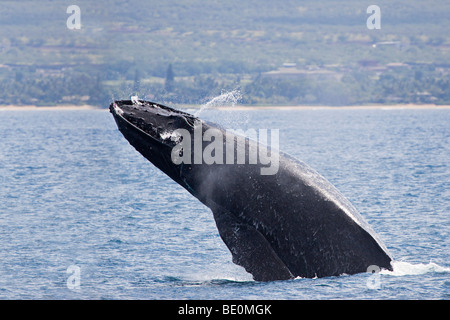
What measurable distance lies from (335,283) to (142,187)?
2892 centimetres

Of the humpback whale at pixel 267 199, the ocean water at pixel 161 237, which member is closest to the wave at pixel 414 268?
the ocean water at pixel 161 237

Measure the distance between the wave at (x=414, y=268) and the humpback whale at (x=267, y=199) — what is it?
224 cm

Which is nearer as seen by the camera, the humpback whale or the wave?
the humpback whale

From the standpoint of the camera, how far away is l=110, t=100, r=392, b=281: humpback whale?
46.6 ft

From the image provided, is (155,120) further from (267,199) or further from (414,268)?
(414,268)

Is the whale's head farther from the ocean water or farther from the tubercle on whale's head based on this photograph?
the ocean water

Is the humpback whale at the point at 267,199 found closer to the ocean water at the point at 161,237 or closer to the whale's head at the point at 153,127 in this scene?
the whale's head at the point at 153,127

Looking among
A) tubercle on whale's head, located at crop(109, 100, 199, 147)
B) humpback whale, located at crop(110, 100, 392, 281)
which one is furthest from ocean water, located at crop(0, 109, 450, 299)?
tubercle on whale's head, located at crop(109, 100, 199, 147)

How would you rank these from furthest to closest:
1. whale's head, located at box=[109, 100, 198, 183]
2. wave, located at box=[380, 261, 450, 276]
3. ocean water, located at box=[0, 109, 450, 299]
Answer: wave, located at box=[380, 261, 450, 276]
ocean water, located at box=[0, 109, 450, 299]
whale's head, located at box=[109, 100, 198, 183]

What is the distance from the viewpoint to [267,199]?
1423 cm

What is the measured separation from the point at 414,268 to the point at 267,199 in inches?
209

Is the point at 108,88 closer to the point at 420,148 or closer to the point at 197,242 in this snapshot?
the point at 420,148

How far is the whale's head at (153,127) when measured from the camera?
14180 millimetres
